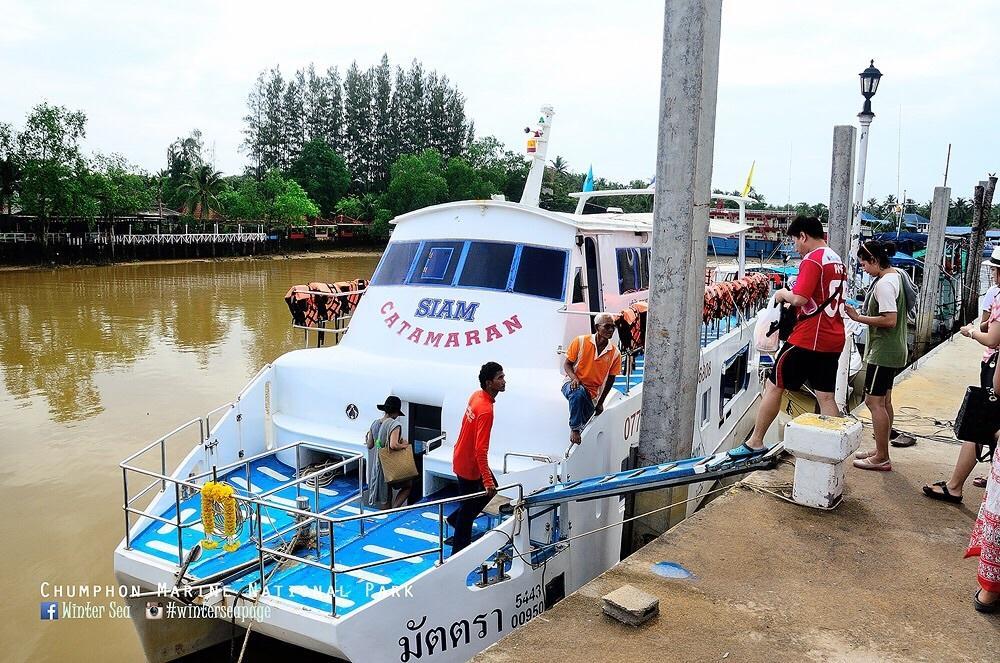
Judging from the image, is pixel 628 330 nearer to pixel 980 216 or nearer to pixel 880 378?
pixel 880 378

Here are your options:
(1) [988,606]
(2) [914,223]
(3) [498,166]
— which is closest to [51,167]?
(3) [498,166]

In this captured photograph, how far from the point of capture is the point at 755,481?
5.77 metres

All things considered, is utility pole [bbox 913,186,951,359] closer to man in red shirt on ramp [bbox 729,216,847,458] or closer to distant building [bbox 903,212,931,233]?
man in red shirt on ramp [bbox 729,216,847,458]

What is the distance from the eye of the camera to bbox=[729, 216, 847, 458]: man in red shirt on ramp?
5.39m

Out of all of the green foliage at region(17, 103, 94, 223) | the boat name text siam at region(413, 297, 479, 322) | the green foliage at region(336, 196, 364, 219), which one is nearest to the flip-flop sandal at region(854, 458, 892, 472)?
the boat name text siam at region(413, 297, 479, 322)

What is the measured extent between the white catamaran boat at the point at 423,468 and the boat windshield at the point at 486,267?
0.02 m

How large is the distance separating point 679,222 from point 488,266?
Answer: 216 centimetres

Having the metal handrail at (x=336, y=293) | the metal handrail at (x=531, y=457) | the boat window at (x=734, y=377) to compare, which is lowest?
the boat window at (x=734, y=377)

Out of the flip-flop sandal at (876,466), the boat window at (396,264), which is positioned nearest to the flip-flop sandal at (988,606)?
the flip-flop sandal at (876,466)

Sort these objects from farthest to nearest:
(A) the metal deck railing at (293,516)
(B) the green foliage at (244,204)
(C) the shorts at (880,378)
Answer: (B) the green foliage at (244,204) < (C) the shorts at (880,378) < (A) the metal deck railing at (293,516)

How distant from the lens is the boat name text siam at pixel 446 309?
7.34 m

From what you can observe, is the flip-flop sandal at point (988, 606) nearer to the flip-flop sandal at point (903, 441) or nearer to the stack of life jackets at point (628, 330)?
the flip-flop sandal at point (903, 441)

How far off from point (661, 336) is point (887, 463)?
79.1 inches

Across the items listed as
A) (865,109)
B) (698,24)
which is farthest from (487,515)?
(865,109)
